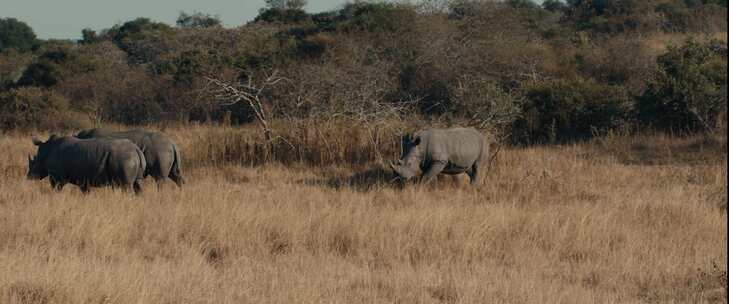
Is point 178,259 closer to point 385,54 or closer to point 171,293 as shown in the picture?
point 171,293

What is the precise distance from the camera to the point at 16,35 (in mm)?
51781

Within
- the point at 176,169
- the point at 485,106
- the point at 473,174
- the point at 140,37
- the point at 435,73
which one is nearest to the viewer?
the point at 176,169

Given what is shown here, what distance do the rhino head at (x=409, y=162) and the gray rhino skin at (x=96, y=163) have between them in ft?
10.5

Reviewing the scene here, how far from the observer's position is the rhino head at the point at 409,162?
11.0 metres

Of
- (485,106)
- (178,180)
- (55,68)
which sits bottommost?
(178,180)

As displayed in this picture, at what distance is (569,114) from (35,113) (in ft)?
41.3

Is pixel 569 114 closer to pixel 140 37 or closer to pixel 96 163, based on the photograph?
pixel 96 163

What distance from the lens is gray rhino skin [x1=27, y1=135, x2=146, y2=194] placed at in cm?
1034

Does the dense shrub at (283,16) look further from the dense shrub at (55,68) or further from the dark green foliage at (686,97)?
the dark green foliage at (686,97)

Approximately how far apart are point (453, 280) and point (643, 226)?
3.15m

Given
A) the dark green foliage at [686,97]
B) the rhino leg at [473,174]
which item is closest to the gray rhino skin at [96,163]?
the rhino leg at [473,174]

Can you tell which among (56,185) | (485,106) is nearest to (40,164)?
(56,185)

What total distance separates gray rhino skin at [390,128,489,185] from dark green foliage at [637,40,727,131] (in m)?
5.05

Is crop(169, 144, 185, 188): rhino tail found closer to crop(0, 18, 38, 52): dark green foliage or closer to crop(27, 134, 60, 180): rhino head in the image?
crop(27, 134, 60, 180): rhino head
